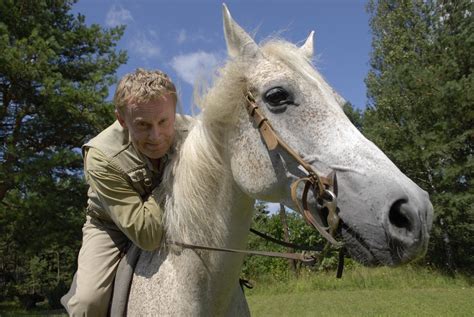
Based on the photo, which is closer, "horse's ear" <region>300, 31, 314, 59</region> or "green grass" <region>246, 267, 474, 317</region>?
"horse's ear" <region>300, 31, 314, 59</region>

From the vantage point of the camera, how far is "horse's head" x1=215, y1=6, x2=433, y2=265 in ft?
4.92

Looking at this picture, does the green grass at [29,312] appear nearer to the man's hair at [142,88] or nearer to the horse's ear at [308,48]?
the man's hair at [142,88]

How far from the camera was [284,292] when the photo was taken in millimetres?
15898

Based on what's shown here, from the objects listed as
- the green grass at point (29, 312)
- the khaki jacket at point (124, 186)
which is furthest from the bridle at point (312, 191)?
the green grass at point (29, 312)

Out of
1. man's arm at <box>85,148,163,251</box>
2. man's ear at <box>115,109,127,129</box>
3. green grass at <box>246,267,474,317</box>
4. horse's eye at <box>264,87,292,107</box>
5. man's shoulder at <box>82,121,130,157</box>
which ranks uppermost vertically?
horse's eye at <box>264,87,292,107</box>

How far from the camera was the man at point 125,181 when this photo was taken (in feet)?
6.97

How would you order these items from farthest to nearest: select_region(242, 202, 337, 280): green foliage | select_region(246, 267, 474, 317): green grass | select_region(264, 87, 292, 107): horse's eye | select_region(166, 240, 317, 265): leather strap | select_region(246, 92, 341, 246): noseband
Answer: select_region(242, 202, 337, 280): green foliage < select_region(246, 267, 474, 317): green grass < select_region(166, 240, 317, 265): leather strap < select_region(264, 87, 292, 107): horse's eye < select_region(246, 92, 341, 246): noseband

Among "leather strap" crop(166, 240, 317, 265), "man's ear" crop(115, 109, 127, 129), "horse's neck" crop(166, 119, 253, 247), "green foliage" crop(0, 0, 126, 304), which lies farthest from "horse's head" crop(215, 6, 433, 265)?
"green foliage" crop(0, 0, 126, 304)

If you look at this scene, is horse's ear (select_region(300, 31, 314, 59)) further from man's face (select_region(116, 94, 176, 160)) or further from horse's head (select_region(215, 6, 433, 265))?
man's face (select_region(116, 94, 176, 160))

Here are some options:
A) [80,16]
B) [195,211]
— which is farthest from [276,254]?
[80,16]

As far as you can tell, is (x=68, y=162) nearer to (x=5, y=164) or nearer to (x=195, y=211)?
(x=5, y=164)

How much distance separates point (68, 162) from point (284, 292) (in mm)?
8979

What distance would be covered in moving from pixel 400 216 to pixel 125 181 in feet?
4.44

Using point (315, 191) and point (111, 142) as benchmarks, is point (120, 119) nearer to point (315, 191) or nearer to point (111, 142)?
point (111, 142)
